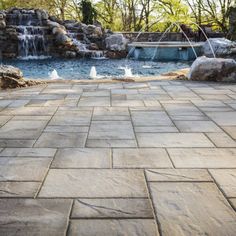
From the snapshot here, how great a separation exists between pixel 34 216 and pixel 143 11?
1027 inches

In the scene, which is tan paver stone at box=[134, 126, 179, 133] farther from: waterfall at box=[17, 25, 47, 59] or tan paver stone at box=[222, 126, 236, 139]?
waterfall at box=[17, 25, 47, 59]

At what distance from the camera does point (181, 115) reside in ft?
12.8

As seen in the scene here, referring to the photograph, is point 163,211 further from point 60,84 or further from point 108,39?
point 108,39

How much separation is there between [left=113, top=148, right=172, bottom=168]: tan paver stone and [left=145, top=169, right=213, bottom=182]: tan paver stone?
99mm

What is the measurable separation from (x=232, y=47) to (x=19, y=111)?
12384 millimetres

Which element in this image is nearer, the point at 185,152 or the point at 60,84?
the point at 185,152

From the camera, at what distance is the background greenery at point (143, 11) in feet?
75.9

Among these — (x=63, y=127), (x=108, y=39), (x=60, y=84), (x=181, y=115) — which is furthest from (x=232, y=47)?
(x=63, y=127)

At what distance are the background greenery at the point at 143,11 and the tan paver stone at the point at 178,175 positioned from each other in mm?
21679

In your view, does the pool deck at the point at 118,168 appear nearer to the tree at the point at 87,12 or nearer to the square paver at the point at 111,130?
the square paver at the point at 111,130

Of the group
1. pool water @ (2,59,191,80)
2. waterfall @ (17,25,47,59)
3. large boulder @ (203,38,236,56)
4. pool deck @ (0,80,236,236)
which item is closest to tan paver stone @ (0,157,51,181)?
pool deck @ (0,80,236,236)

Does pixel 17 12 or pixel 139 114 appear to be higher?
pixel 17 12

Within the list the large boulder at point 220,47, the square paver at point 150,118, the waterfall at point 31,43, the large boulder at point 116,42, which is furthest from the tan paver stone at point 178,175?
the large boulder at point 116,42

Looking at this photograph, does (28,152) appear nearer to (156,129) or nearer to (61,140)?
(61,140)
